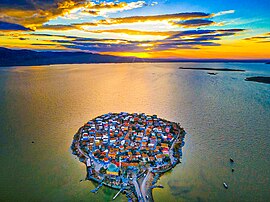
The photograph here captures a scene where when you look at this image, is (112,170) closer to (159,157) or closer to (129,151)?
(129,151)

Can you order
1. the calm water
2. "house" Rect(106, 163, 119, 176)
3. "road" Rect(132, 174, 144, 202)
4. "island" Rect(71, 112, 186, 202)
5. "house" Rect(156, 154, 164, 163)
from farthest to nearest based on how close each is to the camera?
"house" Rect(156, 154, 164, 163) < "house" Rect(106, 163, 119, 176) < "island" Rect(71, 112, 186, 202) < the calm water < "road" Rect(132, 174, 144, 202)

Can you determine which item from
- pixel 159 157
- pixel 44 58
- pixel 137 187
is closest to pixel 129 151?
pixel 159 157

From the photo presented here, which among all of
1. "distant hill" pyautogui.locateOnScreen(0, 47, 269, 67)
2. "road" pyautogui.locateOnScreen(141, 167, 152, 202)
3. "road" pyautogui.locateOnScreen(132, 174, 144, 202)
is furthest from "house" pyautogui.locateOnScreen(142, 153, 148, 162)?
"distant hill" pyautogui.locateOnScreen(0, 47, 269, 67)

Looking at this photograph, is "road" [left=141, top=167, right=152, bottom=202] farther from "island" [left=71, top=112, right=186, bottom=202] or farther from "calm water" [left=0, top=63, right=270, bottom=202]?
"calm water" [left=0, top=63, right=270, bottom=202]

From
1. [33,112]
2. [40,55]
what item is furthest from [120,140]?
[40,55]

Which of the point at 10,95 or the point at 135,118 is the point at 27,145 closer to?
the point at 135,118

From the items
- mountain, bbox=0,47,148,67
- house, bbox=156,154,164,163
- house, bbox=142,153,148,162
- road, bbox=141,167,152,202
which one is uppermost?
house, bbox=156,154,164,163

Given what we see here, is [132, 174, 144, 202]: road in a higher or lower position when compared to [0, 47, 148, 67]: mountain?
higher

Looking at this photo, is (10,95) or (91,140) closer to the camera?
(91,140)

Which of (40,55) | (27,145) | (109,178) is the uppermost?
(109,178)

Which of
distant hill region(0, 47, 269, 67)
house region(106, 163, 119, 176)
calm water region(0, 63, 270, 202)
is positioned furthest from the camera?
distant hill region(0, 47, 269, 67)
